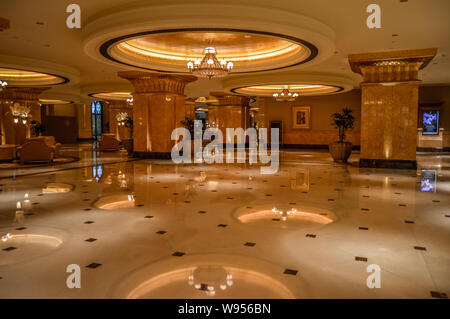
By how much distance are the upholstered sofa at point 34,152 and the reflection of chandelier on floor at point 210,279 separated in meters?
10.9

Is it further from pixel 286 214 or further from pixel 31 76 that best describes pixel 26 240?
pixel 31 76

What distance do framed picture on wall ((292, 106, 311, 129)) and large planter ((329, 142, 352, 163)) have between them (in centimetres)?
789

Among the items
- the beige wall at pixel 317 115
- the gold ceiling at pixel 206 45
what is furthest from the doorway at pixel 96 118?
the gold ceiling at pixel 206 45

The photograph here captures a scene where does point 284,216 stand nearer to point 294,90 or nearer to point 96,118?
point 294,90

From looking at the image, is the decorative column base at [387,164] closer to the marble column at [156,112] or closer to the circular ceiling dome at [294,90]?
the circular ceiling dome at [294,90]

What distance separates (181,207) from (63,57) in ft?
23.8

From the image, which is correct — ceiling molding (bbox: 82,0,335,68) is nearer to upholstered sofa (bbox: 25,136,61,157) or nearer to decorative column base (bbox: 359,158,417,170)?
decorative column base (bbox: 359,158,417,170)

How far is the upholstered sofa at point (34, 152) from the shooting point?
39.5 feet

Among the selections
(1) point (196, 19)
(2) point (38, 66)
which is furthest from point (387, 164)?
(2) point (38, 66)

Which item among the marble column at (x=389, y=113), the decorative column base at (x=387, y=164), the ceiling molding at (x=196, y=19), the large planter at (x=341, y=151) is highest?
the ceiling molding at (x=196, y=19)

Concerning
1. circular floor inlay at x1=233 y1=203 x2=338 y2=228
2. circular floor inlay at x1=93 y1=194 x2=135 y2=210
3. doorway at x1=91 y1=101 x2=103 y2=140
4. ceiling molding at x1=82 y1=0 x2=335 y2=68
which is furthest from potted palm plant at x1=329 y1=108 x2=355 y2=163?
doorway at x1=91 y1=101 x2=103 y2=140

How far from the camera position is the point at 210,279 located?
3.17 meters

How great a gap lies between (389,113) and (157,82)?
8.63 meters

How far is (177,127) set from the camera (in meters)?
15.0
